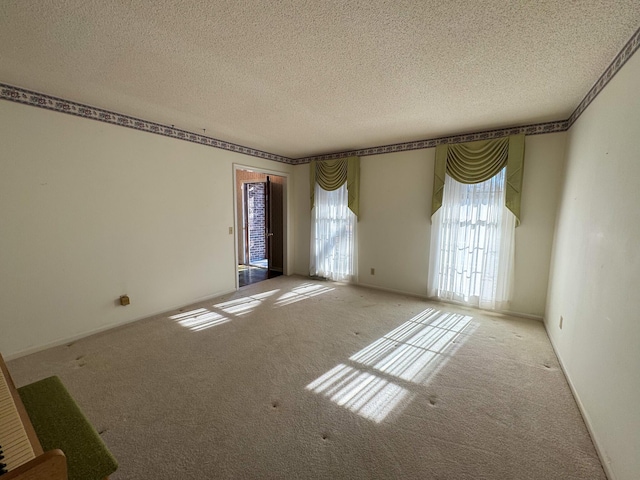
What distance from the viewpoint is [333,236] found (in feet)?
15.9

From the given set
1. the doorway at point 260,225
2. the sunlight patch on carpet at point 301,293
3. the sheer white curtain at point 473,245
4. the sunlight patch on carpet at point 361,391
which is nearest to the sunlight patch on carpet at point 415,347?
the sunlight patch on carpet at point 361,391

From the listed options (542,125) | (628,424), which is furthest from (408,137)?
(628,424)

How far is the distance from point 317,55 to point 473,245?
9.97 ft

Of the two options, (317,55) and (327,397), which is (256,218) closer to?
(317,55)

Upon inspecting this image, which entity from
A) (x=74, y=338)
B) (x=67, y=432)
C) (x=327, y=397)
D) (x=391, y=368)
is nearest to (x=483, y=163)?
(x=391, y=368)

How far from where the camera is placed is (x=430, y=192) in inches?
152

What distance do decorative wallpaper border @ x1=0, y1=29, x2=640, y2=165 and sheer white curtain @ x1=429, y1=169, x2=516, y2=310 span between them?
56 centimetres

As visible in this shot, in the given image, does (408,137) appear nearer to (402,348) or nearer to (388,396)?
(402,348)

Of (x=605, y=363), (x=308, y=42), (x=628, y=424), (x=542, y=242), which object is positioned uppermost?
(x=308, y=42)

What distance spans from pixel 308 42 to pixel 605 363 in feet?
8.59

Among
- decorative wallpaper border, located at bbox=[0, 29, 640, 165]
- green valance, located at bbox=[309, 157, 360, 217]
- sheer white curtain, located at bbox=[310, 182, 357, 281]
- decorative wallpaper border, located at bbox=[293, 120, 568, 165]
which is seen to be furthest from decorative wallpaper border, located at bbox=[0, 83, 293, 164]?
decorative wallpaper border, located at bbox=[293, 120, 568, 165]

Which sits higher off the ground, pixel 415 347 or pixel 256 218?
pixel 256 218

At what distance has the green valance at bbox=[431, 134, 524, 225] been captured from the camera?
3.16 metres

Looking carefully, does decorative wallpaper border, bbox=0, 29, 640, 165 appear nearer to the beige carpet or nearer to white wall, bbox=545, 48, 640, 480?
white wall, bbox=545, 48, 640, 480
